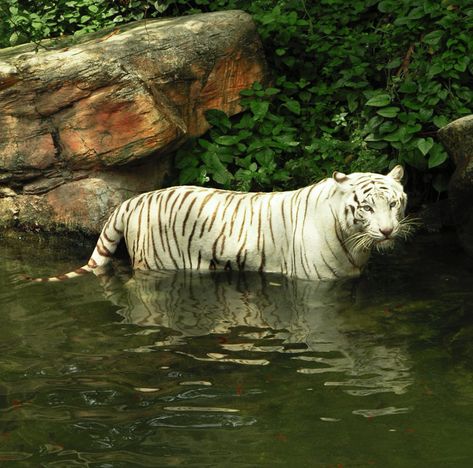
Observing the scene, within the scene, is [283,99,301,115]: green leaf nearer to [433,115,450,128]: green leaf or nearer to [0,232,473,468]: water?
[433,115,450,128]: green leaf

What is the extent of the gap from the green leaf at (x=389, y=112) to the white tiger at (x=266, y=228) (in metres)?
1.43

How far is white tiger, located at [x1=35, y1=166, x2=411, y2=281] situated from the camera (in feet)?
20.7

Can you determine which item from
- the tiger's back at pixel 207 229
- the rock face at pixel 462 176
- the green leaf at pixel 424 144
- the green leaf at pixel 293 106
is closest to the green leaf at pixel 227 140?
the green leaf at pixel 293 106

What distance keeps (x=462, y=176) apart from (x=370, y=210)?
3.51 feet

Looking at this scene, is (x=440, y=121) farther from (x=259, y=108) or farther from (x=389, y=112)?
(x=259, y=108)

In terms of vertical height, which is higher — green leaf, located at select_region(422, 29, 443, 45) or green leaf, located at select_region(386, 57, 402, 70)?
green leaf, located at select_region(422, 29, 443, 45)

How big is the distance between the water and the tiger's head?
1.12 ft

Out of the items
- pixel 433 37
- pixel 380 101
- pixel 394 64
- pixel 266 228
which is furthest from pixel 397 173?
pixel 394 64

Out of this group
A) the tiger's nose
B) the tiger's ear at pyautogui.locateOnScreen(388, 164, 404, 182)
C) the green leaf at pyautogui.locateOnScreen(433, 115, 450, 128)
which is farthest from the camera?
the green leaf at pyautogui.locateOnScreen(433, 115, 450, 128)

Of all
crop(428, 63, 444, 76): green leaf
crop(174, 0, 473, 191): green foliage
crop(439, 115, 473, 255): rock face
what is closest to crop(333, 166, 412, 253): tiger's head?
crop(439, 115, 473, 255): rock face

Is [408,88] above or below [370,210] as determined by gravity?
above

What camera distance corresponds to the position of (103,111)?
790 centimetres

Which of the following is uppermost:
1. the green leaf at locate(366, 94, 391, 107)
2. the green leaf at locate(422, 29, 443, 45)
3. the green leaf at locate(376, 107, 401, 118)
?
the green leaf at locate(422, 29, 443, 45)

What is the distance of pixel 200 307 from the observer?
605cm
